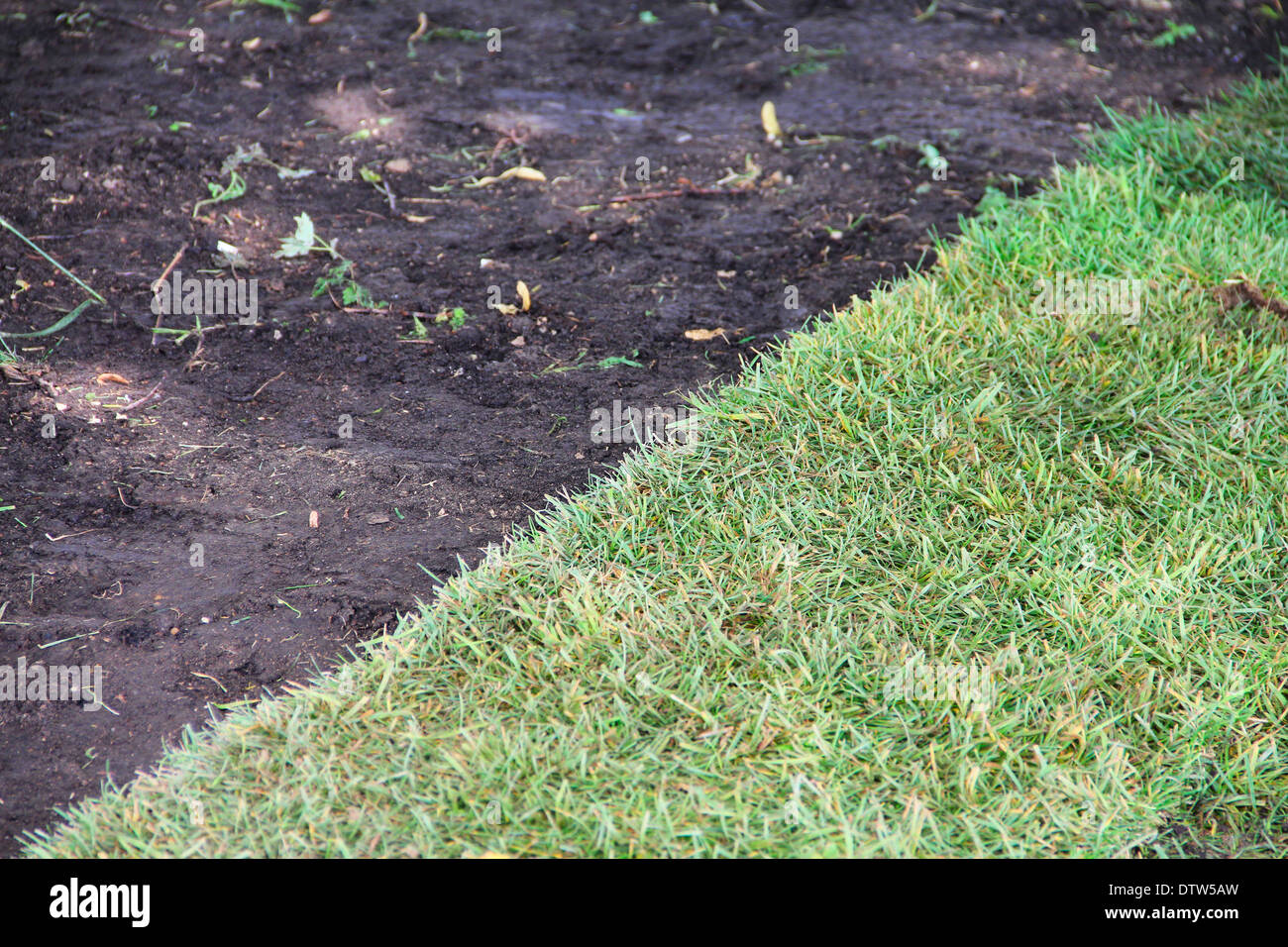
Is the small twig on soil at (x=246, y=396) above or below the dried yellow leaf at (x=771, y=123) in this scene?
below

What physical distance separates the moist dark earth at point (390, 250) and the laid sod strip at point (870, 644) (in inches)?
10.0

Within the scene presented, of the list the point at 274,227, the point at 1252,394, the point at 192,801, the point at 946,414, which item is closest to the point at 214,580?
the point at 192,801

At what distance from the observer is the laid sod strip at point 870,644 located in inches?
85.0

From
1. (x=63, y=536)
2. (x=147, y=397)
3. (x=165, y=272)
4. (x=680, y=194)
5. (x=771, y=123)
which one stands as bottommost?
(x=63, y=536)

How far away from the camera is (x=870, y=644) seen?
2.55m

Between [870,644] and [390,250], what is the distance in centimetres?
254

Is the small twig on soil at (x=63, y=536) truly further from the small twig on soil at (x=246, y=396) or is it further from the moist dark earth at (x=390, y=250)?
the small twig on soil at (x=246, y=396)

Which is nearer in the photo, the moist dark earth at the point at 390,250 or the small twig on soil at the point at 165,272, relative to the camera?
the moist dark earth at the point at 390,250

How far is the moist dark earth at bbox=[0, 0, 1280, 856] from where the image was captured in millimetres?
2723

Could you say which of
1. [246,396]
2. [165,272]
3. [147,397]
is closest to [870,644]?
[246,396]

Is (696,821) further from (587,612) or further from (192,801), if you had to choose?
(192,801)

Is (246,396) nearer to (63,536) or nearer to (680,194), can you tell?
(63,536)

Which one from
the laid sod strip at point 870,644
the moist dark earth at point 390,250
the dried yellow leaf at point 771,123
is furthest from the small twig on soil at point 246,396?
the dried yellow leaf at point 771,123

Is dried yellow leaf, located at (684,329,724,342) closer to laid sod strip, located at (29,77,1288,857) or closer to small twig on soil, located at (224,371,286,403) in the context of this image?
laid sod strip, located at (29,77,1288,857)
